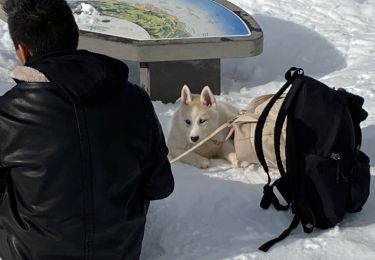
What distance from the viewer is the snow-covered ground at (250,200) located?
3141 millimetres

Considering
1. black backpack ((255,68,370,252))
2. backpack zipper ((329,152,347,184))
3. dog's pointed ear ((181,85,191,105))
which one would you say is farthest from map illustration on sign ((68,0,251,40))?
backpack zipper ((329,152,347,184))

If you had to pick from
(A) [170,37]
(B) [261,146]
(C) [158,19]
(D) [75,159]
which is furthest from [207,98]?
(D) [75,159]

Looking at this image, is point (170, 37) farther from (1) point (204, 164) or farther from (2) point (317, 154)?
(2) point (317, 154)

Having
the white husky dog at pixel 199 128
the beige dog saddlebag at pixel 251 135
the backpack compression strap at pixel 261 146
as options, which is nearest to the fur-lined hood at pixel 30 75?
the backpack compression strap at pixel 261 146

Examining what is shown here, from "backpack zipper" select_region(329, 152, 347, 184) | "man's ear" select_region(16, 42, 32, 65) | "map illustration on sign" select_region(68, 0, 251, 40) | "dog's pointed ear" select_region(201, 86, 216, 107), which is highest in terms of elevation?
"man's ear" select_region(16, 42, 32, 65)

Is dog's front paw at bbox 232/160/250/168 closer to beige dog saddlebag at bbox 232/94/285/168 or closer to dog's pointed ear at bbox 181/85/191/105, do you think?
beige dog saddlebag at bbox 232/94/285/168

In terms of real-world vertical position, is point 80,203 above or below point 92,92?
below

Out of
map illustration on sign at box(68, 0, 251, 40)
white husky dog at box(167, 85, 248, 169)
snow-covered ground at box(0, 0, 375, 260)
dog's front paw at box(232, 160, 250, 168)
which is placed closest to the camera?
snow-covered ground at box(0, 0, 375, 260)

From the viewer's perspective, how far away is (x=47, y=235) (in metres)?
2.60

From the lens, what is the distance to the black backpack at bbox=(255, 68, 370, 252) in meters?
3.21

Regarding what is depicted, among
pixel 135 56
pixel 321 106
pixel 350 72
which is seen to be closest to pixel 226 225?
pixel 321 106

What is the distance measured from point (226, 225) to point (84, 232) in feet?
3.20

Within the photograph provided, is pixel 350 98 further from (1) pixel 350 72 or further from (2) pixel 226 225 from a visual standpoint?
(1) pixel 350 72

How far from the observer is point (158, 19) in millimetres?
5895
